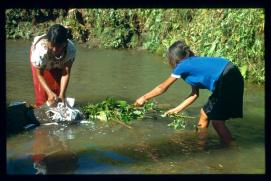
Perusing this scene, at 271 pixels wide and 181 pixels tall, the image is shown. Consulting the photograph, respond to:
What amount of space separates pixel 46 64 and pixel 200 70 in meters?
2.32

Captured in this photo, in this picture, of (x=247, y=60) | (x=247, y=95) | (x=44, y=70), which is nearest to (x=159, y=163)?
(x=44, y=70)

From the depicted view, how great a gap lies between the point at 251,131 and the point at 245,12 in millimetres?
3944

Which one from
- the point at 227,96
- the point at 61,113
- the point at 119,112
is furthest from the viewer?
the point at 119,112

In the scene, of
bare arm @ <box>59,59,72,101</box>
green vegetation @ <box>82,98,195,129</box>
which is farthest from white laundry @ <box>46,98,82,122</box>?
green vegetation @ <box>82,98,195,129</box>

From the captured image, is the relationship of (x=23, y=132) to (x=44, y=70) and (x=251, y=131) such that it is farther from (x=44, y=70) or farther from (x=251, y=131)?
(x=251, y=131)

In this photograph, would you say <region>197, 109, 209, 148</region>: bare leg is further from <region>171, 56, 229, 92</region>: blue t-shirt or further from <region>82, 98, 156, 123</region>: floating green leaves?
<region>82, 98, 156, 123</region>: floating green leaves

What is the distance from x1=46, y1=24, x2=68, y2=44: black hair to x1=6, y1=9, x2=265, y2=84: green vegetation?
452cm

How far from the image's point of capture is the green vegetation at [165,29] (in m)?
9.15

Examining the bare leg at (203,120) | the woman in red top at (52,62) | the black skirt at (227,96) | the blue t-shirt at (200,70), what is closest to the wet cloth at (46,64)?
the woman in red top at (52,62)

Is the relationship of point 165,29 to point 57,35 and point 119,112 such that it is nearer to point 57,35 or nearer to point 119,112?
point 119,112

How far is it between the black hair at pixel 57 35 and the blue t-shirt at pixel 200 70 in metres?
1.53

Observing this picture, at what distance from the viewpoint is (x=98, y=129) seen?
615 cm

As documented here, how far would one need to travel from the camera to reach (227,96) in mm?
5328

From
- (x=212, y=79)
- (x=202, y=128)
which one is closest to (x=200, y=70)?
(x=212, y=79)
